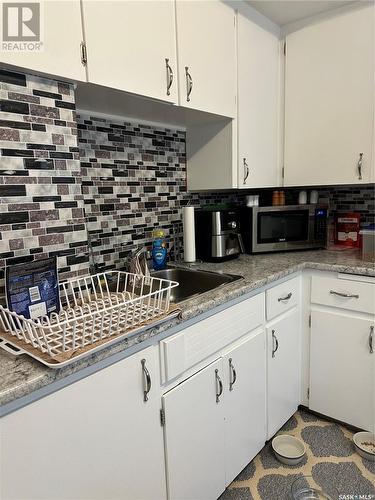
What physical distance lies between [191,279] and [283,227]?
73cm

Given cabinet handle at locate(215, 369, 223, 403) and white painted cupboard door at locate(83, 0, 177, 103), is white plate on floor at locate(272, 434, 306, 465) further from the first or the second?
white painted cupboard door at locate(83, 0, 177, 103)

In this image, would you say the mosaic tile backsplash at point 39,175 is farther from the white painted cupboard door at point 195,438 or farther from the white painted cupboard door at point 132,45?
the white painted cupboard door at point 195,438

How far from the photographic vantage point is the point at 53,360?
0.76 metres

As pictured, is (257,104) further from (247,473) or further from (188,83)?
(247,473)

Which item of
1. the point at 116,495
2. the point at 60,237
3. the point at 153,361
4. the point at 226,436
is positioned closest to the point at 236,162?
the point at 60,237

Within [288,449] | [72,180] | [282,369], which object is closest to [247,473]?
[288,449]

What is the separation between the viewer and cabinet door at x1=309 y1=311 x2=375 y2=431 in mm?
1656

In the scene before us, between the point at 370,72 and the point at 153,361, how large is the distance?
1.81m

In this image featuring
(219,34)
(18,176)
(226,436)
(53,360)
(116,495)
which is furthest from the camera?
(219,34)

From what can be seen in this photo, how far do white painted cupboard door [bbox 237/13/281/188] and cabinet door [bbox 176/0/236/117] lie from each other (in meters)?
0.09

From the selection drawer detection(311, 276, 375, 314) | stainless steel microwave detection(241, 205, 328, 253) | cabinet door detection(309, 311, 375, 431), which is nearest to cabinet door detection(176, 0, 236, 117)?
stainless steel microwave detection(241, 205, 328, 253)

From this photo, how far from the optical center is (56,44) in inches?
40.1

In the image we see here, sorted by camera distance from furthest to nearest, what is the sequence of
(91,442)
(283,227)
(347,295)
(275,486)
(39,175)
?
(283,227) → (347,295) → (275,486) → (39,175) → (91,442)

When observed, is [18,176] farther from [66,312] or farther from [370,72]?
[370,72]
